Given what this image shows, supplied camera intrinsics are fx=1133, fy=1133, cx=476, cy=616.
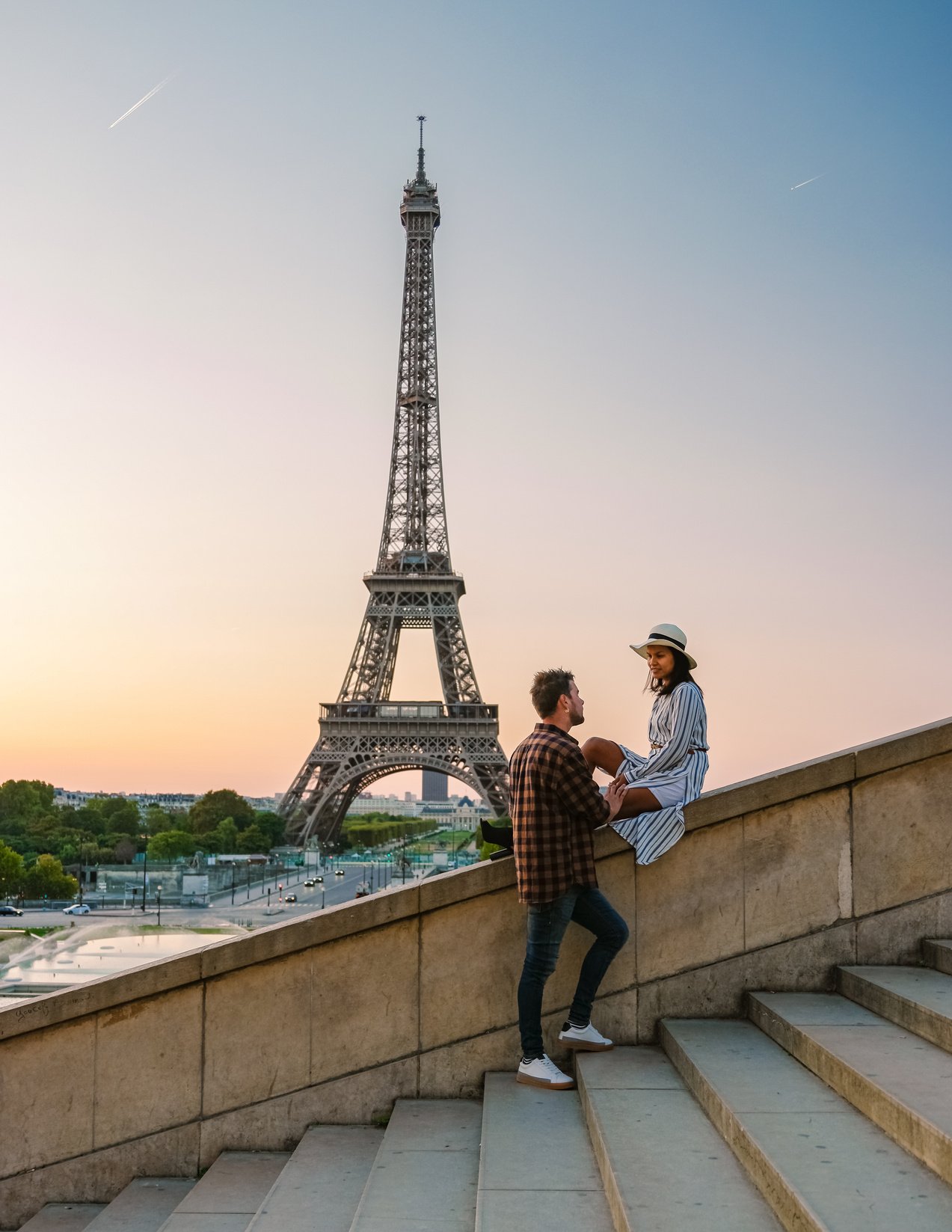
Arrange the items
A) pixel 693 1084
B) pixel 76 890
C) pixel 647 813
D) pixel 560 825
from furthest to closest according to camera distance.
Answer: pixel 76 890 → pixel 647 813 → pixel 560 825 → pixel 693 1084

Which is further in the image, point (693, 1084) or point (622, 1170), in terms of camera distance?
point (693, 1084)

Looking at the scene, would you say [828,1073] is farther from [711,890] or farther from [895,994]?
[711,890]

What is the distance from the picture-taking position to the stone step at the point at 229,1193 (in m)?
4.59

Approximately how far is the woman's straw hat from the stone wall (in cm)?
81

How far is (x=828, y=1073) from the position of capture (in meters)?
4.40

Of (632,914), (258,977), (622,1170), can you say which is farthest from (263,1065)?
(622,1170)

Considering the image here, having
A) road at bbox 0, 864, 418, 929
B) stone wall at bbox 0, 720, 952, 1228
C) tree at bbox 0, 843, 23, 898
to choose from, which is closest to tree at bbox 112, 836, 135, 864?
road at bbox 0, 864, 418, 929

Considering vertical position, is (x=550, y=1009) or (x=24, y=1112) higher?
(x=550, y=1009)

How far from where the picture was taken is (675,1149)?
4066 mm

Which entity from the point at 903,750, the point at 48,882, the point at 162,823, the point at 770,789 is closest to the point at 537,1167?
the point at 770,789

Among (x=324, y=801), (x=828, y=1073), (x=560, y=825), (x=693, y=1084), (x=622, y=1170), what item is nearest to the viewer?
(x=622, y=1170)

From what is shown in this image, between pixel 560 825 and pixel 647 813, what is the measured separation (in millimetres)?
665

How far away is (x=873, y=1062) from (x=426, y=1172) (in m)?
1.79

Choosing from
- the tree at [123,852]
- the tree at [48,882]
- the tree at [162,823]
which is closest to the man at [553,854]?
the tree at [48,882]
